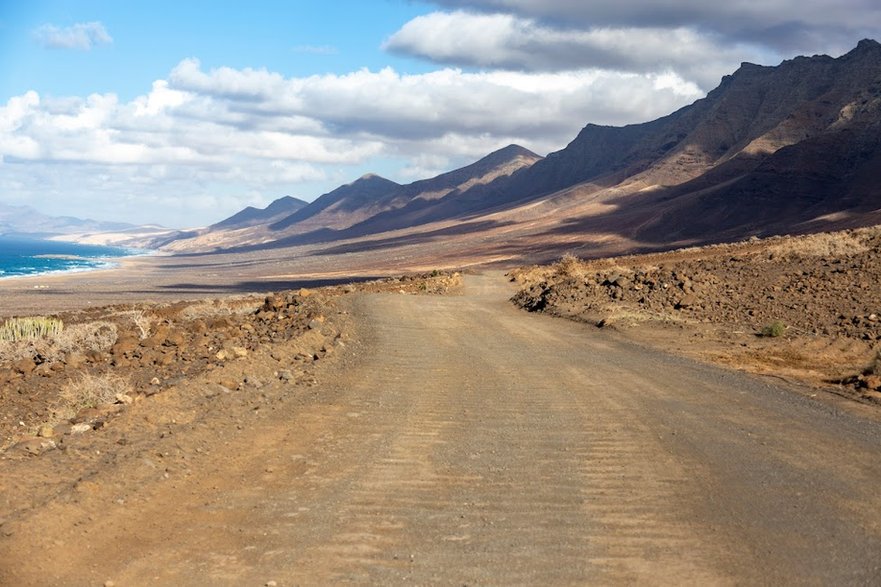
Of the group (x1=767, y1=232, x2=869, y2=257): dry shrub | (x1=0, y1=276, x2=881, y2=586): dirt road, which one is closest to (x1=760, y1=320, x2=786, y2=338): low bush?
(x1=0, y1=276, x2=881, y2=586): dirt road

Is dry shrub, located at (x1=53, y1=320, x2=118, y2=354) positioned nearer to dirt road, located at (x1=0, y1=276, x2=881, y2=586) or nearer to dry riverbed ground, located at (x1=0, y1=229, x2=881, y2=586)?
dry riverbed ground, located at (x1=0, y1=229, x2=881, y2=586)

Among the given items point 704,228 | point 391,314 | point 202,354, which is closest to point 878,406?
point 202,354

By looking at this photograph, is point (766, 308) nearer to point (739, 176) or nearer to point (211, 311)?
point (211, 311)

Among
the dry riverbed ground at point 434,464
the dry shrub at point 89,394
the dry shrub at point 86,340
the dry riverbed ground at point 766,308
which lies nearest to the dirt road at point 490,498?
the dry riverbed ground at point 434,464

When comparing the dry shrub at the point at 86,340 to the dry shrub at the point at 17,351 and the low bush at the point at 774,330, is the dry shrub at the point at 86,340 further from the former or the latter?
the low bush at the point at 774,330

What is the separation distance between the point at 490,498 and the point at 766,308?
15748mm

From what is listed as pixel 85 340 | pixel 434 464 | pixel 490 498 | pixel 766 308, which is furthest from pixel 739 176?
pixel 490 498

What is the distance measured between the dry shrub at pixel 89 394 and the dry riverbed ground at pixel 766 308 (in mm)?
9970

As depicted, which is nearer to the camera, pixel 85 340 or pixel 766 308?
pixel 85 340

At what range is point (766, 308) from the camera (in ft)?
69.3

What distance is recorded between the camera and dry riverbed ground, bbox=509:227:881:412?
15.5 m

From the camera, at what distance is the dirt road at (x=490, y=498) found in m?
5.84

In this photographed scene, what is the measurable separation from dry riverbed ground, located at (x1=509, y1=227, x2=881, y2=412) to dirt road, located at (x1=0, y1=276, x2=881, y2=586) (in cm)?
359

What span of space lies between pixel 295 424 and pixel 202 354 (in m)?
6.49
